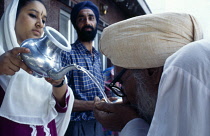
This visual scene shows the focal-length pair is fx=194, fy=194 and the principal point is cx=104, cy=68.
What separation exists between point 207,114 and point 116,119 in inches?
25.3

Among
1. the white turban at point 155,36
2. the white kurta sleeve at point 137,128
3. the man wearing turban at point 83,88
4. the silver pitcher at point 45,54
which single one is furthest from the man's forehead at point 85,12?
the white kurta sleeve at point 137,128

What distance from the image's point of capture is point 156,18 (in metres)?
0.88

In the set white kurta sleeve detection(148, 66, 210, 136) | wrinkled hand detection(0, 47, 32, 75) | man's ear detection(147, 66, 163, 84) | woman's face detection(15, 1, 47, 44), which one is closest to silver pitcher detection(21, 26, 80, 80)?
wrinkled hand detection(0, 47, 32, 75)

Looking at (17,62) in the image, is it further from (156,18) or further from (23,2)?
(156,18)

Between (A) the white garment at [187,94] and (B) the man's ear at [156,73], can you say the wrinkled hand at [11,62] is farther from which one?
(A) the white garment at [187,94]

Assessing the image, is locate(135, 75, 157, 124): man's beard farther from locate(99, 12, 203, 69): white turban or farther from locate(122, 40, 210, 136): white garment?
locate(122, 40, 210, 136): white garment

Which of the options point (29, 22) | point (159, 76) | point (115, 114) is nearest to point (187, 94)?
point (159, 76)

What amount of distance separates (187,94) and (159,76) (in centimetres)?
33

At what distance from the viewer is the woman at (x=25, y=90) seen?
1.32m

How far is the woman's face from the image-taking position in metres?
1.62

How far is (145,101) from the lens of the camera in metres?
1.02

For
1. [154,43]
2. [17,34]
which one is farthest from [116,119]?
[17,34]

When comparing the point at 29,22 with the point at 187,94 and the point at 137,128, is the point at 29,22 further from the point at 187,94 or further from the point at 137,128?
the point at 187,94

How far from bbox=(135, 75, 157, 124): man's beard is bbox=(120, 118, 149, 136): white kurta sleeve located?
42mm
